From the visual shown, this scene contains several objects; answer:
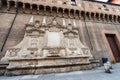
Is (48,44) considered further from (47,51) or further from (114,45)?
(114,45)

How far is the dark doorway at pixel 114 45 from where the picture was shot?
9640 mm

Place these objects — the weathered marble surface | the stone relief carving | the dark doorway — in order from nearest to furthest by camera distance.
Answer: the weathered marble surface
the stone relief carving
the dark doorway

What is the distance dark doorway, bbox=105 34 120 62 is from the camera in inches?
380

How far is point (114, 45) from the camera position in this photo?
10367 mm

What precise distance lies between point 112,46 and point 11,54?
10089 mm

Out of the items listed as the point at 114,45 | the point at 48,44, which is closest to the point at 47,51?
the point at 48,44

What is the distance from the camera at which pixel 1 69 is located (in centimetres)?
551

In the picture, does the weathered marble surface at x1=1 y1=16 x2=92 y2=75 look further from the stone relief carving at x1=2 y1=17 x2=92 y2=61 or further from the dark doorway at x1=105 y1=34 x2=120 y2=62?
the dark doorway at x1=105 y1=34 x2=120 y2=62

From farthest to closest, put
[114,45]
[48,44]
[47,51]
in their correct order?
1. [114,45]
2. [48,44]
3. [47,51]

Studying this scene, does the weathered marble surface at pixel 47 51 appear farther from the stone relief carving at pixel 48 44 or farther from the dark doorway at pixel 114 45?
the dark doorway at pixel 114 45

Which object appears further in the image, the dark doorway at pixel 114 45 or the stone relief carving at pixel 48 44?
the dark doorway at pixel 114 45

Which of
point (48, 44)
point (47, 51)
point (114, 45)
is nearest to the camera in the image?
point (47, 51)

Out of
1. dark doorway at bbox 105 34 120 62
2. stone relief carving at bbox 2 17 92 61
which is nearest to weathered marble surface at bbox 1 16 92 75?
stone relief carving at bbox 2 17 92 61

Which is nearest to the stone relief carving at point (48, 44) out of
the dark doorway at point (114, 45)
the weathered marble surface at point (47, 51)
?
the weathered marble surface at point (47, 51)
